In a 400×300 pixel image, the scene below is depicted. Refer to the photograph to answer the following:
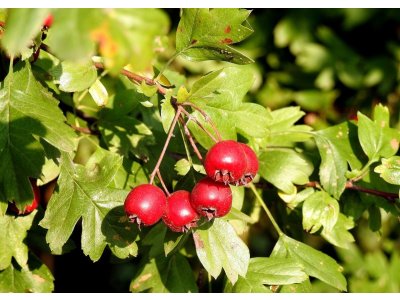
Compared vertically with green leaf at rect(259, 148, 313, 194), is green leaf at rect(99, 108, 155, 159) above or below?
above

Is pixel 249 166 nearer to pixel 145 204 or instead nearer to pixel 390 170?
pixel 145 204

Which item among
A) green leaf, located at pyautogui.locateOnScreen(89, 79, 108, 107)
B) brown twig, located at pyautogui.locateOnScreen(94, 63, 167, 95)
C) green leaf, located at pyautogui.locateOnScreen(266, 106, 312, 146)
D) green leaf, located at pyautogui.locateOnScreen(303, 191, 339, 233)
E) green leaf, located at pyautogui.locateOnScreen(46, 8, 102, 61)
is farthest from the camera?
green leaf, located at pyautogui.locateOnScreen(266, 106, 312, 146)

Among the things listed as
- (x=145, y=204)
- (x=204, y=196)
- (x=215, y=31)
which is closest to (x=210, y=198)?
(x=204, y=196)

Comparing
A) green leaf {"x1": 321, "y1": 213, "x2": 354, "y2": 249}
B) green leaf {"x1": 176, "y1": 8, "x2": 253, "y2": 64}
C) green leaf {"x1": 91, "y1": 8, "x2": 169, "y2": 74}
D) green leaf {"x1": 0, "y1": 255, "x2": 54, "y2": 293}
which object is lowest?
green leaf {"x1": 0, "y1": 255, "x2": 54, "y2": 293}

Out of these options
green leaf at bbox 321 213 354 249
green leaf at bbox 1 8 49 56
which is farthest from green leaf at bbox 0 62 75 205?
green leaf at bbox 321 213 354 249

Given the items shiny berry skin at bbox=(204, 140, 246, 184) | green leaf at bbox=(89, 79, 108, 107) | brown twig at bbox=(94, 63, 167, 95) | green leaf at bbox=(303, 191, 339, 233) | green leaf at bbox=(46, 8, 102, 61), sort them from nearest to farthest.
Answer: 1. green leaf at bbox=(46, 8, 102, 61)
2. shiny berry skin at bbox=(204, 140, 246, 184)
3. brown twig at bbox=(94, 63, 167, 95)
4. green leaf at bbox=(89, 79, 108, 107)
5. green leaf at bbox=(303, 191, 339, 233)

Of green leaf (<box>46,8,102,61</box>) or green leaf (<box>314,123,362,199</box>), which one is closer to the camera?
green leaf (<box>46,8,102,61</box>)

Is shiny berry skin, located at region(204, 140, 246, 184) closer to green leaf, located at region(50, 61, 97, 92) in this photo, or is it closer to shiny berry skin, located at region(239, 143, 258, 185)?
shiny berry skin, located at region(239, 143, 258, 185)
